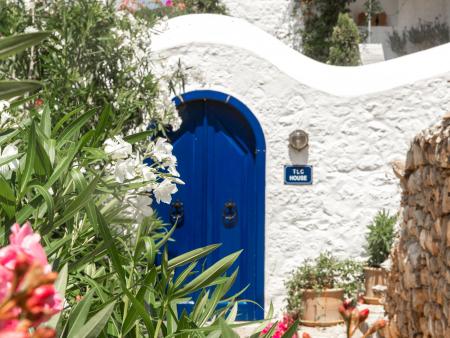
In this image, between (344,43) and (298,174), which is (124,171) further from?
(344,43)

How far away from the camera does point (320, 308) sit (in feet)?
23.1

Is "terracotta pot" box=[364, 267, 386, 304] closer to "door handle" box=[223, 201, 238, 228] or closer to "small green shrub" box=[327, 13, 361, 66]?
"door handle" box=[223, 201, 238, 228]

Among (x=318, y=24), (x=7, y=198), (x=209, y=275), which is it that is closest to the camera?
(x=7, y=198)

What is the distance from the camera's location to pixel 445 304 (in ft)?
12.0

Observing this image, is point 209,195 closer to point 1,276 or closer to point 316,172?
point 316,172

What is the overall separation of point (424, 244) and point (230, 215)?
3.35m

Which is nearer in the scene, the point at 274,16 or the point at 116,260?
the point at 116,260

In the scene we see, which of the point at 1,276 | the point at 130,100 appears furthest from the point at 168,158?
the point at 130,100

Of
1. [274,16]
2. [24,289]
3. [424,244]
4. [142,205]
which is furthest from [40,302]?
[274,16]

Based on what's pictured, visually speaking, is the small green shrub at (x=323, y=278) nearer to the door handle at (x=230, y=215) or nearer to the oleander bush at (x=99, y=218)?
the door handle at (x=230, y=215)

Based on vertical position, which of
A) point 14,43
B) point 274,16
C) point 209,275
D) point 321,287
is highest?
point 274,16

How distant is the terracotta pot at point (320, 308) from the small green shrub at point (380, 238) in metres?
0.55

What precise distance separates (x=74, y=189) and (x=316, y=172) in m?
5.68

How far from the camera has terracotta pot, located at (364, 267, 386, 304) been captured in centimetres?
693
